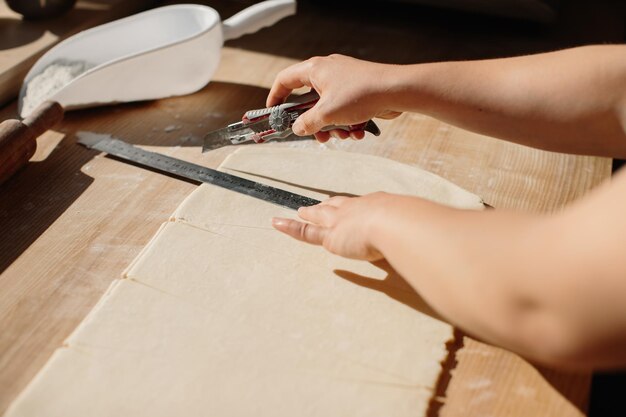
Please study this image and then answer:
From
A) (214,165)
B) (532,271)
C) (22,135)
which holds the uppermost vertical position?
(532,271)

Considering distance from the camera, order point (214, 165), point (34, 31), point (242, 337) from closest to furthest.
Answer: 1. point (242, 337)
2. point (214, 165)
3. point (34, 31)

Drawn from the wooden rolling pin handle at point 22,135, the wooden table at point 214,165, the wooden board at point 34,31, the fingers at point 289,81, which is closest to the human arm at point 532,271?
the wooden table at point 214,165

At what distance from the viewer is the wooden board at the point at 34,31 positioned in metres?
1.34

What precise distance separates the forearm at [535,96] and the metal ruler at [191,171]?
24 centimetres

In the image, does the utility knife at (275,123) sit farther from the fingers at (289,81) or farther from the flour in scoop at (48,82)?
the flour in scoop at (48,82)

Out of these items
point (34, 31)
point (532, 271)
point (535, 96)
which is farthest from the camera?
point (34, 31)

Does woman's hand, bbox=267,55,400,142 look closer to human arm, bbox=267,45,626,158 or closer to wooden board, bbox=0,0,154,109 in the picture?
human arm, bbox=267,45,626,158

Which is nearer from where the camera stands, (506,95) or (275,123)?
(506,95)

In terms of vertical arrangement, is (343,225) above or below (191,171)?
above

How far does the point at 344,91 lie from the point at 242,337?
1.38ft

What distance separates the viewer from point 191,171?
1.09 meters

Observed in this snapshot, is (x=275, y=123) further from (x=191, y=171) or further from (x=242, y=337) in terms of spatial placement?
(x=242, y=337)

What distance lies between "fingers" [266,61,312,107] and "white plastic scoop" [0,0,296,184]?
299mm

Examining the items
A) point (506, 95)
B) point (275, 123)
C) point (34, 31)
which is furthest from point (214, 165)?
point (34, 31)
